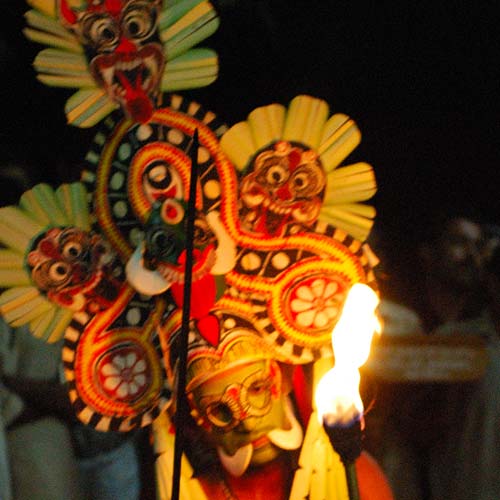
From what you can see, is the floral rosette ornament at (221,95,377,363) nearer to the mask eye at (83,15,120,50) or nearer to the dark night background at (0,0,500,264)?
the dark night background at (0,0,500,264)

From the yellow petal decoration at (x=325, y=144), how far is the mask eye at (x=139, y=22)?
1.08ft

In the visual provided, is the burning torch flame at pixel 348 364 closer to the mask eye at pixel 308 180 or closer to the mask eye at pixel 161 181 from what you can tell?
the mask eye at pixel 308 180

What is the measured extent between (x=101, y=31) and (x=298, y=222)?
0.70m

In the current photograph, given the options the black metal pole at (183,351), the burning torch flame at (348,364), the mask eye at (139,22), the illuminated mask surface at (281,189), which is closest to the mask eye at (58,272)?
the black metal pole at (183,351)

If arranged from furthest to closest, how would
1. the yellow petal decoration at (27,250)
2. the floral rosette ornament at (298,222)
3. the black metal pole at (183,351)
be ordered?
the floral rosette ornament at (298,222)
the yellow petal decoration at (27,250)
the black metal pole at (183,351)

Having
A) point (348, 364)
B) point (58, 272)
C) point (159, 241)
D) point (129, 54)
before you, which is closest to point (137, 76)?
point (129, 54)

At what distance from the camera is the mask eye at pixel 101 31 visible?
6.97 ft

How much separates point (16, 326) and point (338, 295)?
812 millimetres

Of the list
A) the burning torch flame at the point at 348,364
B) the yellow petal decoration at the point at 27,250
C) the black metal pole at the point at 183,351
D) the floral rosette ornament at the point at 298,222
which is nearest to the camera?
the burning torch flame at the point at 348,364

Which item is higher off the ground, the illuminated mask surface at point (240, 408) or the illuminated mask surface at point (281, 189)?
the illuminated mask surface at point (281, 189)

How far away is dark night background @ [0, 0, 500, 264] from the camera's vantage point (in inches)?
85.8

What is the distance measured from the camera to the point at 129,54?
2.15m

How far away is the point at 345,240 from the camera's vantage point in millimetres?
2189

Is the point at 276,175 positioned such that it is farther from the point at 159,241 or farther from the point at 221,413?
the point at 221,413
